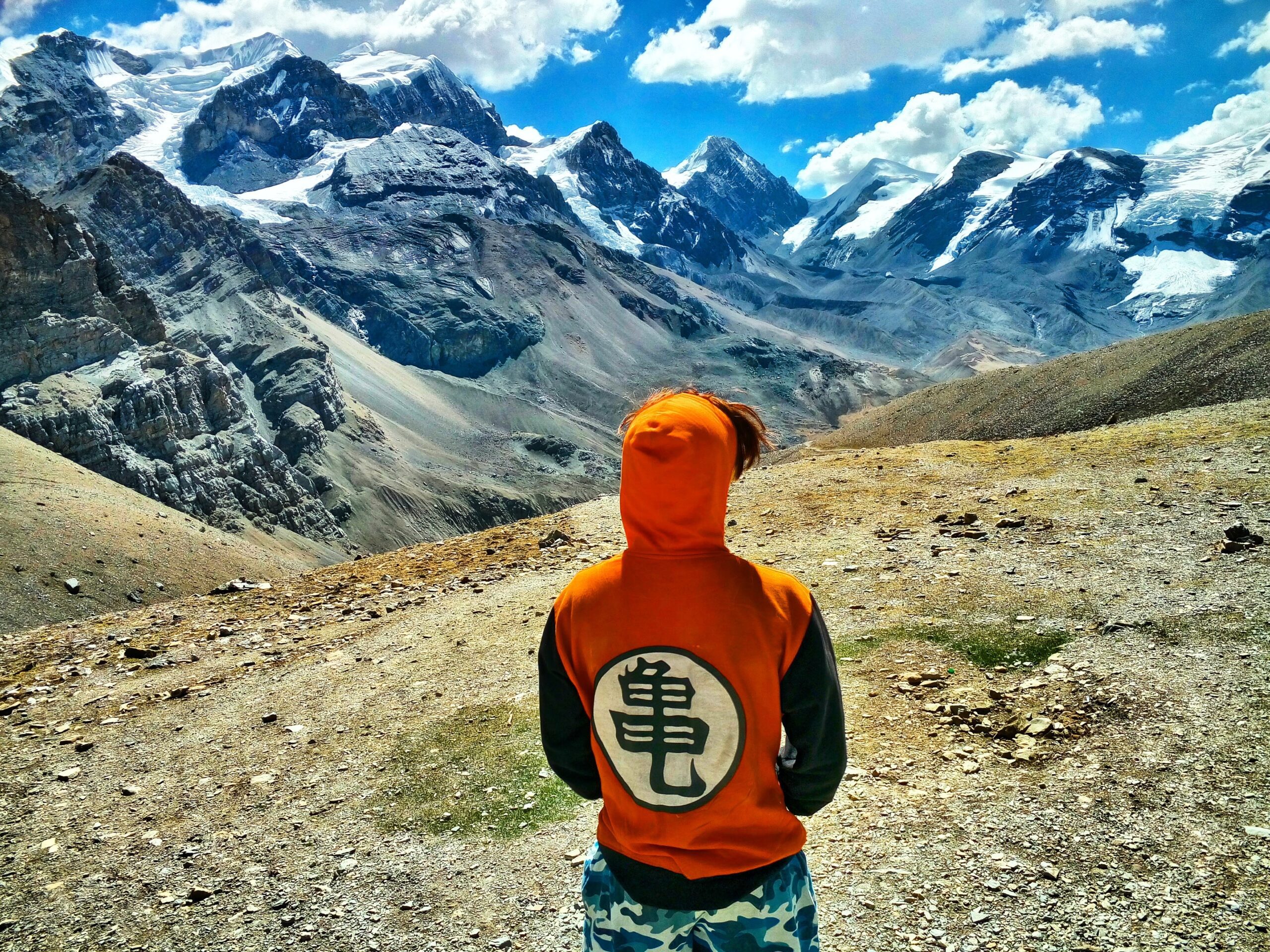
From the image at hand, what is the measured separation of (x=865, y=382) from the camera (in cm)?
18288

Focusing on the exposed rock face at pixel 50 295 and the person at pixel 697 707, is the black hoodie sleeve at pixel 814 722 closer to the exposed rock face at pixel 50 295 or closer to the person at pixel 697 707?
the person at pixel 697 707

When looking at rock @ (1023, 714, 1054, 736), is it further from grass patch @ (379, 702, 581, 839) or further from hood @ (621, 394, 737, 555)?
hood @ (621, 394, 737, 555)

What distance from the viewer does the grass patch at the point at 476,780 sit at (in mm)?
6387

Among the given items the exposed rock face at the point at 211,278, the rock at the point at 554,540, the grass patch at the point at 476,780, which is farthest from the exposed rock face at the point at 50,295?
the grass patch at the point at 476,780

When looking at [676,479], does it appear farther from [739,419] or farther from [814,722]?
[814,722]

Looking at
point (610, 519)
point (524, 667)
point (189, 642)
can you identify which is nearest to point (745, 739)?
point (524, 667)

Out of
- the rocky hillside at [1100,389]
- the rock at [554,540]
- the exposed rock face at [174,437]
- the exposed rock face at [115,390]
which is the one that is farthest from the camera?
the exposed rock face at [115,390]

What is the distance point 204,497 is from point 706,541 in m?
88.2

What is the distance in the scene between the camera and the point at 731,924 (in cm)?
278

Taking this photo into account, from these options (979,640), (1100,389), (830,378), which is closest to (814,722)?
(979,640)

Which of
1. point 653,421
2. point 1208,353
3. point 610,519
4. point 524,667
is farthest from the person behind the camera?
point 1208,353

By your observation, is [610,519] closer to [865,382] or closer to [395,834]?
[395,834]

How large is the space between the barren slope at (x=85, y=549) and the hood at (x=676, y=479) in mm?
29038

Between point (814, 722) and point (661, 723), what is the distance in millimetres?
555
